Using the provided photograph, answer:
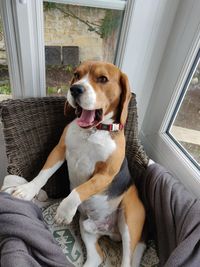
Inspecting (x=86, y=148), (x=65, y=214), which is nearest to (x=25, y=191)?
(x=65, y=214)

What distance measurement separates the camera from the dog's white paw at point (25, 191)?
0.96 metres

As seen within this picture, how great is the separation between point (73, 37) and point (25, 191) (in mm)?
728

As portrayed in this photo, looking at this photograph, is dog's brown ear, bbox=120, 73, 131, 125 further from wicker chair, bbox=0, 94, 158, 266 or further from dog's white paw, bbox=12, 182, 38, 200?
dog's white paw, bbox=12, 182, 38, 200

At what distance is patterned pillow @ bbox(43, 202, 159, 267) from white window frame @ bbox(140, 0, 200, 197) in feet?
1.20

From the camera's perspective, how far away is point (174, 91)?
1.29 metres

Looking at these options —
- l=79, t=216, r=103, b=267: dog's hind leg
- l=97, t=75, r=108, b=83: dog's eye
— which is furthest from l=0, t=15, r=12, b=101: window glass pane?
l=79, t=216, r=103, b=267: dog's hind leg

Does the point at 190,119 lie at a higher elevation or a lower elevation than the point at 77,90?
lower

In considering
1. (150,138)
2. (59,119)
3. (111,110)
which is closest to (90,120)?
(111,110)

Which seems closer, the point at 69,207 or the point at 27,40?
the point at 69,207

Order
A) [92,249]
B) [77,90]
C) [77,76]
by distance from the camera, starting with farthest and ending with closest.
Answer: [92,249] < [77,76] < [77,90]

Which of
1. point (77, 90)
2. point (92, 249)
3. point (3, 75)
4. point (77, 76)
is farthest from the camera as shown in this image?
point (3, 75)

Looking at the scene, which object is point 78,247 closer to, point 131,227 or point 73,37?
point 131,227

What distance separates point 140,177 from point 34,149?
58 centimetres

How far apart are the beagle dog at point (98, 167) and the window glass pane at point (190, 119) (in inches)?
14.6
